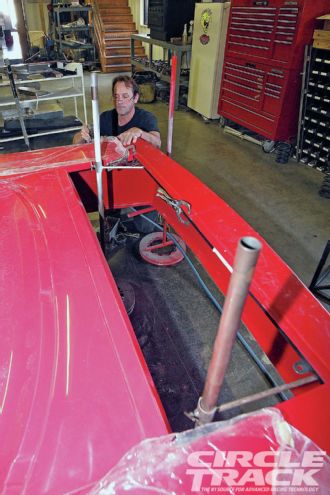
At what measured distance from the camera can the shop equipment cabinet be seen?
363 cm

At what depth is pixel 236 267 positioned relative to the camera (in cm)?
42

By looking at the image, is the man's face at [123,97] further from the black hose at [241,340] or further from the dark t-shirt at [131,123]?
the black hose at [241,340]

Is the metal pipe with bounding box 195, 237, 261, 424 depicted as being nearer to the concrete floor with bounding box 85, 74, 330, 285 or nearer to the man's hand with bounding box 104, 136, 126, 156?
the man's hand with bounding box 104, 136, 126, 156

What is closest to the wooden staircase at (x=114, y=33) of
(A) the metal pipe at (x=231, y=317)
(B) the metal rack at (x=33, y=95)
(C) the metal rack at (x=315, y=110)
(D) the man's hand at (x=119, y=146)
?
(B) the metal rack at (x=33, y=95)

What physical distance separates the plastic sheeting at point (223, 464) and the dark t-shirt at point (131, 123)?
213 cm

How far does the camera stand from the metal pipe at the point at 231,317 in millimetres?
407

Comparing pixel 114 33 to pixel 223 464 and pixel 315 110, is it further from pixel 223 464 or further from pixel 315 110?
pixel 223 464

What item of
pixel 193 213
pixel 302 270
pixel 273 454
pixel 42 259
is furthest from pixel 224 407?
pixel 302 270

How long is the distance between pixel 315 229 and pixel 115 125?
6.18 ft

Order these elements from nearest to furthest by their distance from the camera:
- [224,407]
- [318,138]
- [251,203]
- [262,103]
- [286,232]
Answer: [224,407] → [286,232] → [251,203] → [318,138] → [262,103]

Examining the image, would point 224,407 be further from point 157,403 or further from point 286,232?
point 286,232

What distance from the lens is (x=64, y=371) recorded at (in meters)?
0.74

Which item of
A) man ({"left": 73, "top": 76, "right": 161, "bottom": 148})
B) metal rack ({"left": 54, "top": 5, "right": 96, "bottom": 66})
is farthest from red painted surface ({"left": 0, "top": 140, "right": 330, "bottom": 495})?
metal rack ({"left": 54, "top": 5, "right": 96, "bottom": 66})

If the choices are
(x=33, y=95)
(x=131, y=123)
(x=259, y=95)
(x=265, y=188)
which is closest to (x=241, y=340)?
(x=131, y=123)
